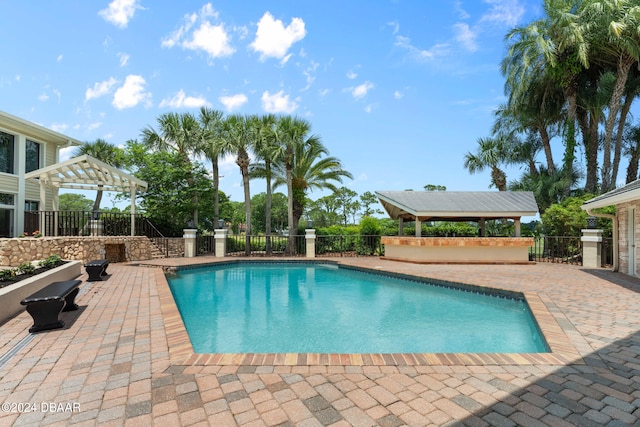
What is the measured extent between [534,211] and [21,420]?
1615 centimetres

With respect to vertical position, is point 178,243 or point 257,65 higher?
point 257,65

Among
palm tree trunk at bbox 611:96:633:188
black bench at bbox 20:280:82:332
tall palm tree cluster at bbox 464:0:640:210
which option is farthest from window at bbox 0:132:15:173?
palm tree trunk at bbox 611:96:633:188

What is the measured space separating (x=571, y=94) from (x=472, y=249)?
37.0 feet

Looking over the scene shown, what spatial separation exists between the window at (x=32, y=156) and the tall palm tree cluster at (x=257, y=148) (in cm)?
542

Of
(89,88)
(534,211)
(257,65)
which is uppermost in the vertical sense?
(257,65)

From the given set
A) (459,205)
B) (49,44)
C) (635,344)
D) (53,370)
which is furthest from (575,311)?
(49,44)

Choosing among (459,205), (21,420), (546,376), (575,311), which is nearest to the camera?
(21,420)

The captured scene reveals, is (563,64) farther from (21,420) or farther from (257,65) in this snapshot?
(21,420)

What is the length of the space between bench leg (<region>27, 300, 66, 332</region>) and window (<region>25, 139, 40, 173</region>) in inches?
603

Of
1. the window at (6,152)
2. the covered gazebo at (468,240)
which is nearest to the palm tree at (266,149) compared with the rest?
the covered gazebo at (468,240)

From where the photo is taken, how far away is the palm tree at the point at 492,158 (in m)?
21.6

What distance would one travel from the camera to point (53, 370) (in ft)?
10.9

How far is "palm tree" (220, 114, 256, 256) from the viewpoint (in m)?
18.5

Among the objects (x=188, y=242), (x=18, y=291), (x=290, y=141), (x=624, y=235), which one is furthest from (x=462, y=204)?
(x=18, y=291)
